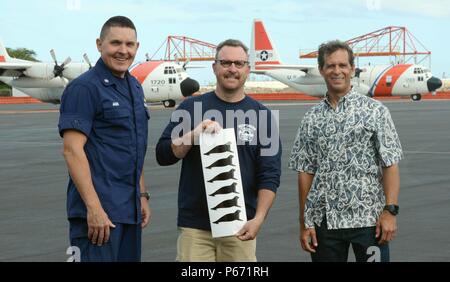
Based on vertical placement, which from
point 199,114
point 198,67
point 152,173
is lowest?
point 152,173

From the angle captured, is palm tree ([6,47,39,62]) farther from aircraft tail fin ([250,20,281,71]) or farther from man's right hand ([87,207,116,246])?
man's right hand ([87,207,116,246])

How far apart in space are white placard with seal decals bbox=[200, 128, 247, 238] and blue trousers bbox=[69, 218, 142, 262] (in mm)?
528

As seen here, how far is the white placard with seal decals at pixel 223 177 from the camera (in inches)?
167

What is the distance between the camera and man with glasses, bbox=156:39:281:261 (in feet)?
14.6

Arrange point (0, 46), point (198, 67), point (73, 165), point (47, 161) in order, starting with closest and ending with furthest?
point (73, 165), point (47, 161), point (0, 46), point (198, 67)

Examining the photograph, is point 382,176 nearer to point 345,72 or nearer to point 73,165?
point 345,72

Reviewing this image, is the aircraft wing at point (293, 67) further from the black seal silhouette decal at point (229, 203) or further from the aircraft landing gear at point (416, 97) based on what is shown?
the black seal silhouette decal at point (229, 203)

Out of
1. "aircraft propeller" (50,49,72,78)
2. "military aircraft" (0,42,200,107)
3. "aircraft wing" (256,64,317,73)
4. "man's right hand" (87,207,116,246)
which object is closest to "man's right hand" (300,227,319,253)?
"man's right hand" (87,207,116,246)

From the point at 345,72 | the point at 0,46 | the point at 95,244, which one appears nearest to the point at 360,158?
the point at 345,72

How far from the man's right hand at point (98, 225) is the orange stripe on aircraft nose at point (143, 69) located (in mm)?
42738

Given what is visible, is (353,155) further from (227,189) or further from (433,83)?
(433,83)
